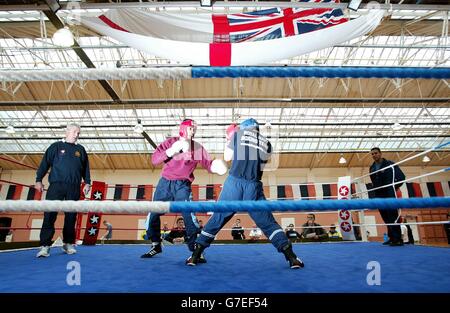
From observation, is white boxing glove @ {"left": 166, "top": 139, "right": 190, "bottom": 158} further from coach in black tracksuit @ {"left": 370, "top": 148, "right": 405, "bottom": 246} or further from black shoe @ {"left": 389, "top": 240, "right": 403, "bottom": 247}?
black shoe @ {"left": 389, "top": 240, "right": 403, "bottom": 247}

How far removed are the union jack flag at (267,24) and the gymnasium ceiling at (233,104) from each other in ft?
13.8

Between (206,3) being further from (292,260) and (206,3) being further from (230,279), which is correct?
(230,279)

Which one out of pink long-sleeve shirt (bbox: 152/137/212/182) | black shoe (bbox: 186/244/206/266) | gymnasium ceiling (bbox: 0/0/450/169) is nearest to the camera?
black shoe (bbox: 186/244/206/266)

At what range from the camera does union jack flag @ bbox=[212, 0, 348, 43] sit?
3311 mm

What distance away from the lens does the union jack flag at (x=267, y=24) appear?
10.9ft

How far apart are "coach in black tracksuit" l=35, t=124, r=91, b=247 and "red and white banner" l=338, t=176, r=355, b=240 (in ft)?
10.8

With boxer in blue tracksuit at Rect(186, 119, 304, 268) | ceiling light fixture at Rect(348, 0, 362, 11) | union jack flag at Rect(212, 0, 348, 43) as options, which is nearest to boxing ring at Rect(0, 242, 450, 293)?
boxer in blue tracksuit at Rect(186, 119, 304, 268)

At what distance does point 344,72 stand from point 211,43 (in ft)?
8.21

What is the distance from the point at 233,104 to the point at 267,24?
24.6ft

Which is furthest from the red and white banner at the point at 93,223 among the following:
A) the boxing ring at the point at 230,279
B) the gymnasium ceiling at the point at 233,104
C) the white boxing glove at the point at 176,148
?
the gymnasium ceiling at the point at 233,104

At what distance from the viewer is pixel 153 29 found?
11.7 ft

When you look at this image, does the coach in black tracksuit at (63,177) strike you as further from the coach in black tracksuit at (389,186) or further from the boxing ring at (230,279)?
the coach in black tracksuit at (389,186)

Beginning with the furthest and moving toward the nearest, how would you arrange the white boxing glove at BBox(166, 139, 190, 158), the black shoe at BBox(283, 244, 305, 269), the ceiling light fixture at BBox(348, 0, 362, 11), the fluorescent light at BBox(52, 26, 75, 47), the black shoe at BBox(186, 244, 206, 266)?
1. the fluorescent light at BBox(52, 26, 75, 47)
2. the ceiling light fixture at BBox(348, 0, 362, 11)
3. the white boxing glove at BBox(166, 139, 190, 158)
4. the black shoe at BBox(186, 244, 206, 266)
5. the black shoe at BBox(283, 244, 305, 269)
